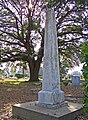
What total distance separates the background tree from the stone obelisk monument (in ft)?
37.7

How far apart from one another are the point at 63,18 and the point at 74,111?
14434 mm

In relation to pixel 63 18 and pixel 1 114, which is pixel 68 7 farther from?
pixel 1 114

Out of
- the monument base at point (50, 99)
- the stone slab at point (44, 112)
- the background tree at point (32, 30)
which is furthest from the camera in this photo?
the background tree at point (32, 30)

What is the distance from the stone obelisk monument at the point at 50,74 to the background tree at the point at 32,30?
452 inches

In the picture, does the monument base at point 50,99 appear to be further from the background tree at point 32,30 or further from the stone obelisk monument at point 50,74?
the background tree at point 32,30

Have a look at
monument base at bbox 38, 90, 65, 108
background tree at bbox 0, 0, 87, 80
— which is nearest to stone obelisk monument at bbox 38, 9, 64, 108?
monument base at bbox 38, 90, 65, 108

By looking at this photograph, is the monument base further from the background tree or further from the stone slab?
the background tree

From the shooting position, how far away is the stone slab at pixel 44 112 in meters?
4.94

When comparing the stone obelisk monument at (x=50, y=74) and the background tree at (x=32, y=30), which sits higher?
the background tree at (x=32, y=30)

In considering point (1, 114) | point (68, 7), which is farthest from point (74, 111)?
point (68, 7)

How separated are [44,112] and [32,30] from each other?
534 inches

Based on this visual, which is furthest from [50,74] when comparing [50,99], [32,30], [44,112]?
[32,30]

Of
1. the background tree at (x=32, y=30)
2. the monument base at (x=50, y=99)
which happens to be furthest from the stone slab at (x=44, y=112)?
the background tree at (x=32, y=30)

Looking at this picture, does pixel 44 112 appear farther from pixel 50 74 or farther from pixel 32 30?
pixel 32 30
